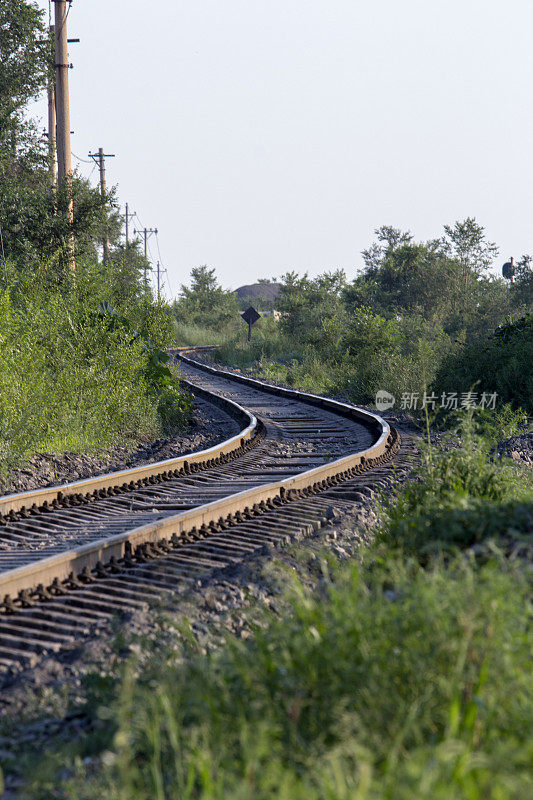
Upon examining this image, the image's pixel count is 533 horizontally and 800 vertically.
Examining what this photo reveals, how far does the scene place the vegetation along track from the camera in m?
4.35

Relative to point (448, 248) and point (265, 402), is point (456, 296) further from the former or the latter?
point (265, 402)

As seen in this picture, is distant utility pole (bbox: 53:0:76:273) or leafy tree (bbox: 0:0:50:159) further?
leafy tree (bbox: 0:0:50:159)

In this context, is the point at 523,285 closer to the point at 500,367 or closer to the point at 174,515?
the point at 500,367

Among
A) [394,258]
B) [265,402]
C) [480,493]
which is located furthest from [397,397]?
[394,258]

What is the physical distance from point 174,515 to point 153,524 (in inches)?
13.9

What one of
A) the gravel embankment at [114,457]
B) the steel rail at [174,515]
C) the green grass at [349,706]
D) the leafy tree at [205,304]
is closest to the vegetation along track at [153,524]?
the steel rail at [174,515]

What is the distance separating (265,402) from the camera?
1816 centimetres

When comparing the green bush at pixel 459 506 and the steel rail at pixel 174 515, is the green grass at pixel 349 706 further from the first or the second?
the steel rail at pixel 174 515

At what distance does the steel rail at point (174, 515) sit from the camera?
184 inches

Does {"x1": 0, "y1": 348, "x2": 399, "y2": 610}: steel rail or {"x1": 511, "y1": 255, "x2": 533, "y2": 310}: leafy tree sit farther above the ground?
{"x1": 511, "y1": 255, "x2": 533, "y2": 310}: leafy tree

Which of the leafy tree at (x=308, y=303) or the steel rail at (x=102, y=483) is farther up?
the leafy tree at (x=308, y=303)

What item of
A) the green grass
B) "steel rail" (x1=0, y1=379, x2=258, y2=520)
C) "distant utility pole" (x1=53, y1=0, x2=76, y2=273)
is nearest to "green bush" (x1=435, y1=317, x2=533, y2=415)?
"steel rail" (x1=0, y1=379, x2=258, y2=520)

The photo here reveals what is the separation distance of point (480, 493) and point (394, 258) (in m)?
47.8

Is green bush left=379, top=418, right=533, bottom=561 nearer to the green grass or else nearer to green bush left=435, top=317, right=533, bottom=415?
the green grass
